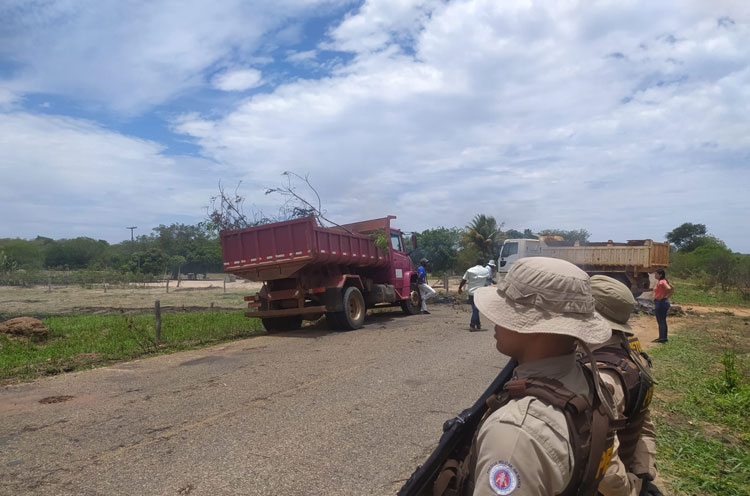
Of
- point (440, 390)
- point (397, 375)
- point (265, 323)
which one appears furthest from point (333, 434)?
point (265, 323)

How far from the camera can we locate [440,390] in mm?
6770

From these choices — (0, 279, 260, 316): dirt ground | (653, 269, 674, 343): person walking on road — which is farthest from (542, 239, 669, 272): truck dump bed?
(0, 279, 260, 316): dirt ground

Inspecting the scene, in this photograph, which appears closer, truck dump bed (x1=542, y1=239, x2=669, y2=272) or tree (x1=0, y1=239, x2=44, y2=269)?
truck dump bed (x1=542, y1=239, x2=669, y2=272)

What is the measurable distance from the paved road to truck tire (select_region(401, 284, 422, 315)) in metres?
7.49

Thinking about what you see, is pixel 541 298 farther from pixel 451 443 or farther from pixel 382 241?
pixel 382 241

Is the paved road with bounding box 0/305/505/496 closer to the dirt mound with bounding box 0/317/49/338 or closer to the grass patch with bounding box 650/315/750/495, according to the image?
the grass patch with bounding box 650/315/750/495

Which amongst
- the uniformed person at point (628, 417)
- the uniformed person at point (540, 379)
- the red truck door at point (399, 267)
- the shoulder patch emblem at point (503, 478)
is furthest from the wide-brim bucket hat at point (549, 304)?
the red truck door at point (399, 267)

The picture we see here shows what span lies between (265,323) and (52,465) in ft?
30.8

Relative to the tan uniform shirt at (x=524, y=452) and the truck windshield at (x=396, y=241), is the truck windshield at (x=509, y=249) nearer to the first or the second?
the truck windshield at (x=396, y=241)

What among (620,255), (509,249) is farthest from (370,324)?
(620,255)

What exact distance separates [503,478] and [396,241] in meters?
15.4

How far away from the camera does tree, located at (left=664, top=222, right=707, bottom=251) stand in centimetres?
6225

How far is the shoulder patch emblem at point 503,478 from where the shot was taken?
1286mm

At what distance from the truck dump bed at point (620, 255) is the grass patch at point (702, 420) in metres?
10.8
